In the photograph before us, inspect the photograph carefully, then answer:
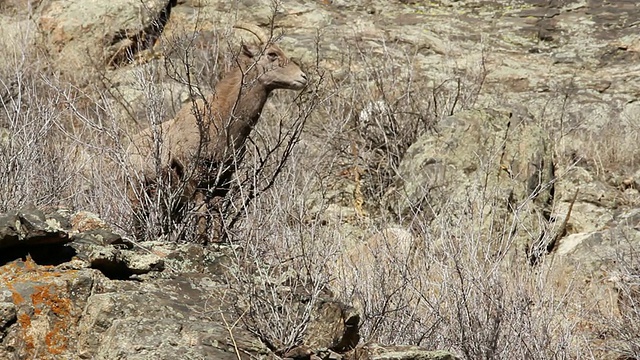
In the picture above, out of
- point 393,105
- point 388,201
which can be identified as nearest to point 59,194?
point 388,201

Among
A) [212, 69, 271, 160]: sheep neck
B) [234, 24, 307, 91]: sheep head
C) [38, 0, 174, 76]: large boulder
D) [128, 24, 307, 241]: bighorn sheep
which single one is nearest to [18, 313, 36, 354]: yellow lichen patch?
[128, 24, 307, 241]: bighorn sheep

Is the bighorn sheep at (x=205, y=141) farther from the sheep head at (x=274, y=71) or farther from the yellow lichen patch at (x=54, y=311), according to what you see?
the yellow lichen patch at (x=54, y=311)

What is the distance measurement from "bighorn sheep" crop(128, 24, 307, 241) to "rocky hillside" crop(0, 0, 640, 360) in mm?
159

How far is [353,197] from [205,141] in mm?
4166

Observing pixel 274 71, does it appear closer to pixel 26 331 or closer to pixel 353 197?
pixel 353 197

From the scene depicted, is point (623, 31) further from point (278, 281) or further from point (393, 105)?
point (278, 281)

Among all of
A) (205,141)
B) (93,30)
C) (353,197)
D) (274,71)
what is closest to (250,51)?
(274,71)

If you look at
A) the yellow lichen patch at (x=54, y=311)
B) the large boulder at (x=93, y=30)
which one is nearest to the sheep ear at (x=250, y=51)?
the yellow lichen patch at (x=54, y=311)

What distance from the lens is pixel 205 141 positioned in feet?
22.6

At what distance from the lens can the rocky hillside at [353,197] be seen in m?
4.56

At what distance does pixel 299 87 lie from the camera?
7.94 meters

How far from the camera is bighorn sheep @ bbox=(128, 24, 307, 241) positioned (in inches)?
266

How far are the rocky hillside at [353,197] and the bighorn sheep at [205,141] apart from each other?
0.16 metres

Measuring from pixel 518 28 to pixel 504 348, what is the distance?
10047mm
